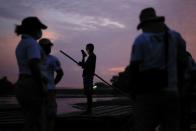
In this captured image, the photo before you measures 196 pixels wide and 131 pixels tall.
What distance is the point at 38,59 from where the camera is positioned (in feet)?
18.8

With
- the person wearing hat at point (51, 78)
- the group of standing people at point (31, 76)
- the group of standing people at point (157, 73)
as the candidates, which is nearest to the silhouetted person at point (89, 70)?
the person wearing hat at point (51, 78)

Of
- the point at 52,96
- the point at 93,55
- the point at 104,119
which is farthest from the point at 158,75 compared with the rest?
the point at 93,55

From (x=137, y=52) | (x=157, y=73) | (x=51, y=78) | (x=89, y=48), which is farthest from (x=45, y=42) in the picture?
(x=157, y=73)

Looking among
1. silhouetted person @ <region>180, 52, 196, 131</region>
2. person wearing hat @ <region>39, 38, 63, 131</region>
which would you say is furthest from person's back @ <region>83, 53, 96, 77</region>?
silhouetted person @ <region>180, 52, 196, 131</region>

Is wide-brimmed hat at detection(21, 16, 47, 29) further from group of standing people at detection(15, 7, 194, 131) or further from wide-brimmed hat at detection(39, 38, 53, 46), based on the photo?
wide-brimmed hat at detection(39, 38, 53, 46)

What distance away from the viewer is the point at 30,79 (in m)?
5.75

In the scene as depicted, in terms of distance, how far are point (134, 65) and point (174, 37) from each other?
0.56 meters

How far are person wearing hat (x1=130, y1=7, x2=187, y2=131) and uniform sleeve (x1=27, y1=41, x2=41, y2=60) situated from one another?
50.6 inches

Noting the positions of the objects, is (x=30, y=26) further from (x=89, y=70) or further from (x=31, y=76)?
(x=89, y=70)

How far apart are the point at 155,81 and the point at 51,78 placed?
3.00 meters

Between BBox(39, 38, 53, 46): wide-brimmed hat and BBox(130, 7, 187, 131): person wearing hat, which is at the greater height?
BBox(39, 38, 53, 46): wide-brimmed hat

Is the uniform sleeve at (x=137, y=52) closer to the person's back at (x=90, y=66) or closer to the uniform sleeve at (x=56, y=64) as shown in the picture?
the uniform sleeve at (x=56, y=64)

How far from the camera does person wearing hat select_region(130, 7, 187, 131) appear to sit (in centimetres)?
496

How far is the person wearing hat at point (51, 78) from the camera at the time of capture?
740cm
